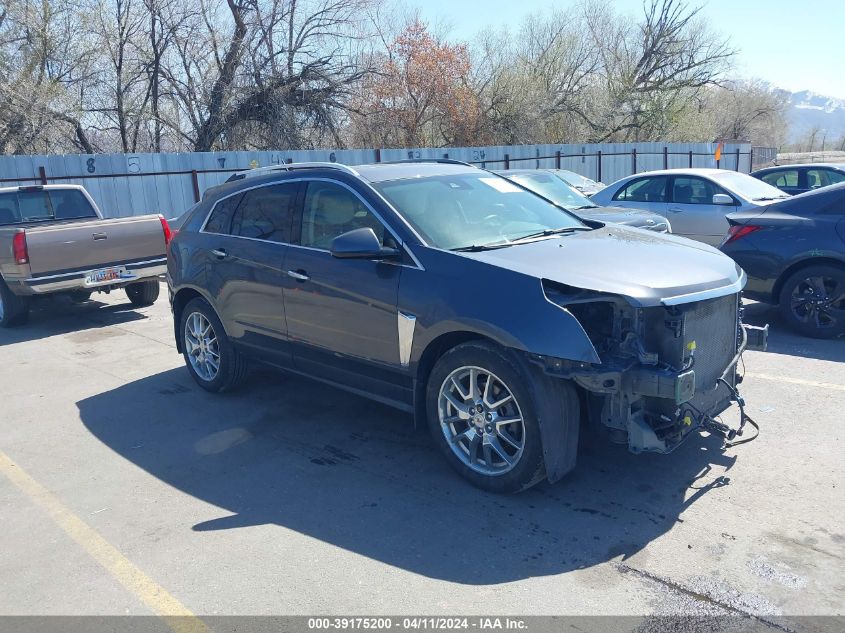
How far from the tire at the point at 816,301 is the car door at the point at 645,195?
13.9 ft

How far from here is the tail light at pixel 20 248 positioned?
29.0 feet

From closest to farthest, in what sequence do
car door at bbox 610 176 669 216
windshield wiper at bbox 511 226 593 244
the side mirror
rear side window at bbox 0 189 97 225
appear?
the side mirror < windshield wiper at bbox 511 226 593 244 < rear side window at bbox 0 189 97 225 < car door at bbox 610 176 669 216

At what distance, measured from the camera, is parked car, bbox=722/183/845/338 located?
7328mm

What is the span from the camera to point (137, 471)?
195 inches

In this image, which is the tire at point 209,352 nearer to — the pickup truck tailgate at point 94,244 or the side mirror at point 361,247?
the side mirror at point 361,247

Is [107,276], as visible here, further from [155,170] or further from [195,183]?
[195,183]

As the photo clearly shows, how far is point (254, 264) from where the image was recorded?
570 centimetres

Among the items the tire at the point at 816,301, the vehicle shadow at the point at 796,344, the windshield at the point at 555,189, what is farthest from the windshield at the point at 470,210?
the windshield at the point at 555,189

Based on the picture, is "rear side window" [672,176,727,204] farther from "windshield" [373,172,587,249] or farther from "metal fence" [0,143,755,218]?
"metal fence" [0,143,755,218]

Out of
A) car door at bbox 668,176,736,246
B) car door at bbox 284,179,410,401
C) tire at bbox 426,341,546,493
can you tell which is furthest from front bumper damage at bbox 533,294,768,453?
car door at bbox 668,176,736,246

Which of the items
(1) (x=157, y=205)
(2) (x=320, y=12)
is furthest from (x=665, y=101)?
(1) (x=157, y=205)

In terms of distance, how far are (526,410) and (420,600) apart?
117 centimetres

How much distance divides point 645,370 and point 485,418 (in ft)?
3.14

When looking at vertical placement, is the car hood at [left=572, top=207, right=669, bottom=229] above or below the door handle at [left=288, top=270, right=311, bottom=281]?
below
